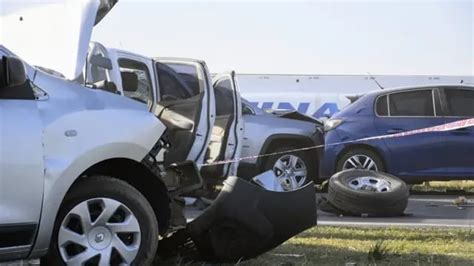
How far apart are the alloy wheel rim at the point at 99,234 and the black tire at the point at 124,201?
3 centimetres

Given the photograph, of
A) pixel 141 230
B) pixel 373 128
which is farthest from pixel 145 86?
pixel 141 230

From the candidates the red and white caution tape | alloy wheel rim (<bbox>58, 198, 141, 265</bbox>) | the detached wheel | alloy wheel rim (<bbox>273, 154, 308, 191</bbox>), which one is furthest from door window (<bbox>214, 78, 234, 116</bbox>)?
alloy wheel rim (<bbox>58, 198, 141, 265</bbox>)

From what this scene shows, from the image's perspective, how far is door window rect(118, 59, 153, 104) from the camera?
8758mm

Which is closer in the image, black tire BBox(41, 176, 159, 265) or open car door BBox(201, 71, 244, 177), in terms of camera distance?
black tire BBox(41, 176, 159, 265)

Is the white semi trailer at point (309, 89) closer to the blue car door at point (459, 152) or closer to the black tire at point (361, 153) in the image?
the black tire at point (361, 153)

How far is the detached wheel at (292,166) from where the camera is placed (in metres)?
10.9

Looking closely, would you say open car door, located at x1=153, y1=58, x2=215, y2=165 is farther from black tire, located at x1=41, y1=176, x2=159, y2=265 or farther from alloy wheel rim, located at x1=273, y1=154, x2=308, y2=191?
black tire, located at x1=41, y1=176, x2=159, y2=265

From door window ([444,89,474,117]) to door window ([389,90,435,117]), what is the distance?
26cm

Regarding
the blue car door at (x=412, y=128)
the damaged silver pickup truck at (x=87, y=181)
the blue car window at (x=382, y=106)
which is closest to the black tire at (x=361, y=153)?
the blue car door at (x=412, y=128)

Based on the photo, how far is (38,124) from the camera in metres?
4.30

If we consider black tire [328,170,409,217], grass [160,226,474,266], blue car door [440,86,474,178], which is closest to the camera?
grass [160,226,474,266]

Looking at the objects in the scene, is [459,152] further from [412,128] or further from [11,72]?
[11,72]

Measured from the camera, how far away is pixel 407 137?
419 inches

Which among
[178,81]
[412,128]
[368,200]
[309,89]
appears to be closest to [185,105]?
[178,81]
